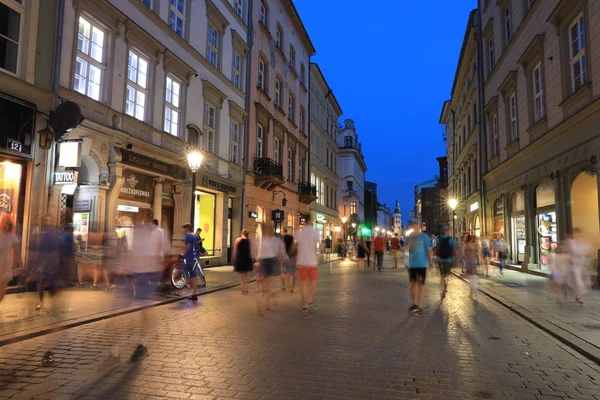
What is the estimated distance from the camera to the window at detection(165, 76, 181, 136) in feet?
58.5

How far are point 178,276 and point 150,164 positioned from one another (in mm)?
5540

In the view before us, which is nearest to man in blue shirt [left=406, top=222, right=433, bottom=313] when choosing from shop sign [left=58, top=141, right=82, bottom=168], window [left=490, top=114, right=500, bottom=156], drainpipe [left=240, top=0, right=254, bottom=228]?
shop sign [left=58, top=141, right=82, bottom=168]

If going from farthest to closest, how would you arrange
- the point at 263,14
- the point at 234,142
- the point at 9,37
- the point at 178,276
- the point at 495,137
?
the point at 263,14
the point at 495,137
the point at 234,142
the point at 178,276
the point at 9,37

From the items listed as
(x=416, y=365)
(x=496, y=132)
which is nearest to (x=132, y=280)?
(x=416, y=365)

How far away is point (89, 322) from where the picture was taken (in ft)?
25.9

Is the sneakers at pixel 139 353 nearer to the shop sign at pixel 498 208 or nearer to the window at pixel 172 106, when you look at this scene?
the window at pixel 172 106

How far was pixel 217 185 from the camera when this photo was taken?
2102 centimetres

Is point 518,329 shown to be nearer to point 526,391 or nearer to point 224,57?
point 526,391

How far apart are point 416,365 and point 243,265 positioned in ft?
20.1

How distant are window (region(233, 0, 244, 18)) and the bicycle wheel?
16704 mm

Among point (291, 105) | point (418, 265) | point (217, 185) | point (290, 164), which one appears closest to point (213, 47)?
point (217, 185)

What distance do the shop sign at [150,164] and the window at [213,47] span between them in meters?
6.30

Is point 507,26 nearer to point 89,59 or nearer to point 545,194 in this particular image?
point 545,194

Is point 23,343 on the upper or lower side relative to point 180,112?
lower
